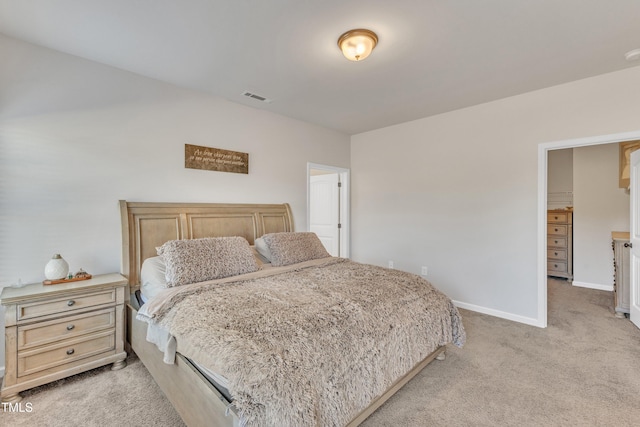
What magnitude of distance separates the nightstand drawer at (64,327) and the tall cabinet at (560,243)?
6.63 metres

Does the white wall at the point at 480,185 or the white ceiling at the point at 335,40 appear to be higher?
the white ceiling at the point at 335,40

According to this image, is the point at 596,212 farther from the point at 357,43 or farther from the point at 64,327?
the point at 64,327

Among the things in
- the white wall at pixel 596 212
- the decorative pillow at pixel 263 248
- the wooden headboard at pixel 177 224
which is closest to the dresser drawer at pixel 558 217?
the white wall at pixel 596 212

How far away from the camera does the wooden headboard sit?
2.59 m

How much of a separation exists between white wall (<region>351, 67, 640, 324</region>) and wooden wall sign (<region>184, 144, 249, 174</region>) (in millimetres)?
2188

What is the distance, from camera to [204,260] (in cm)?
235

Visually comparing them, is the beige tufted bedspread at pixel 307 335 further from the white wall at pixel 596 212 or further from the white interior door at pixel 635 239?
the white wall at pixel 596 212

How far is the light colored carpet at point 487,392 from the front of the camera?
1.77m

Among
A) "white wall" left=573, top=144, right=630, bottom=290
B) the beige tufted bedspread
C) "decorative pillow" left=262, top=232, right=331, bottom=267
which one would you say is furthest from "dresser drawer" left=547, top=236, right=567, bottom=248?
"decorative pillow" left=262, top=232, right=331, bottom=267

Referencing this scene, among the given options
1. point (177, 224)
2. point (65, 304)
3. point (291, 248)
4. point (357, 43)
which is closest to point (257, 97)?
point (357, 43)

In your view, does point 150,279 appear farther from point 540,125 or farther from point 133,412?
point 540,125

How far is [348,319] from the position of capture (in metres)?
1.65

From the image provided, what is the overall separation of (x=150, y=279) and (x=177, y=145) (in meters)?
1.44

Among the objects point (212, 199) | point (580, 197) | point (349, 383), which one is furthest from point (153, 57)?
point (580, 197)
